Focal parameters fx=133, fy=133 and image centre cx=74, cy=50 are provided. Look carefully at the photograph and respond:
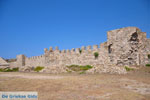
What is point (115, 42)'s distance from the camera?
13.5 m

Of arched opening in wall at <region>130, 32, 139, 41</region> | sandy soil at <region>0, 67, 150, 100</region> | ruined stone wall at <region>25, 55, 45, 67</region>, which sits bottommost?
sandy soil at <region>0, 67, 150, 100</region>

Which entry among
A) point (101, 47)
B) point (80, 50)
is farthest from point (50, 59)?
point (101, 47)

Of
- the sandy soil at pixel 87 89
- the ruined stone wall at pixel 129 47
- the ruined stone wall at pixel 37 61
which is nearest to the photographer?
the sandy soil at pixel 87 89

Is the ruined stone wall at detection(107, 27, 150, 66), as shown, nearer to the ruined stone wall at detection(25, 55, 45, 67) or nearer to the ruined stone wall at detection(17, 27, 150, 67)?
the ruined stone wall at detection(17, 27, 150, 67)

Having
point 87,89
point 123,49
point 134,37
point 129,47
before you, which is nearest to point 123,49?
point 123,49

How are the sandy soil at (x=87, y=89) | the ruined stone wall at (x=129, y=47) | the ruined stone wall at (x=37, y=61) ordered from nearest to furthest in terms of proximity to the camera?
the sandy soil at (x=87, y=89)
the ruined stone wall at (x=129, y=47)
the ruined stone wall at (x=37, y=61)

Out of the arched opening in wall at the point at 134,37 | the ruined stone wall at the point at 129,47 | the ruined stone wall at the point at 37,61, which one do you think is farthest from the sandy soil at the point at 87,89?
the ruined stone wall at the point at 37,61

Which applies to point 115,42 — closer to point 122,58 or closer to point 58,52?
point 122,58

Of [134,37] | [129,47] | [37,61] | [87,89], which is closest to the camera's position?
[87,89]

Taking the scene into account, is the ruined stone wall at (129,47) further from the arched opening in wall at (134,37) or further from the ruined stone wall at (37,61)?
the ruined stone wall at (37,61)

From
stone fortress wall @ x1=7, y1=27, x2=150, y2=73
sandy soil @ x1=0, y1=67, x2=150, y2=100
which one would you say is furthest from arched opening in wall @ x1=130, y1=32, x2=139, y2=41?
sandy soil @ x1=0, y1=67, x2=150, y2=100

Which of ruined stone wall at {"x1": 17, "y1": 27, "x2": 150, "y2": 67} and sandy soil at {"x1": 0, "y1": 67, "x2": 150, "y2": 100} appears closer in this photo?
sandy soil at {"x1": 0, "y1": 67, "x2": 150, "y2": 100}

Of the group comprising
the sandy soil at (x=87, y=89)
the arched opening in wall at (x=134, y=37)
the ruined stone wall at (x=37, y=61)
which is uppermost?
the arched opening in wall at (x=134, y=37)

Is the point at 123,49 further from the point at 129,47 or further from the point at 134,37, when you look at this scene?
the point at 134,37
